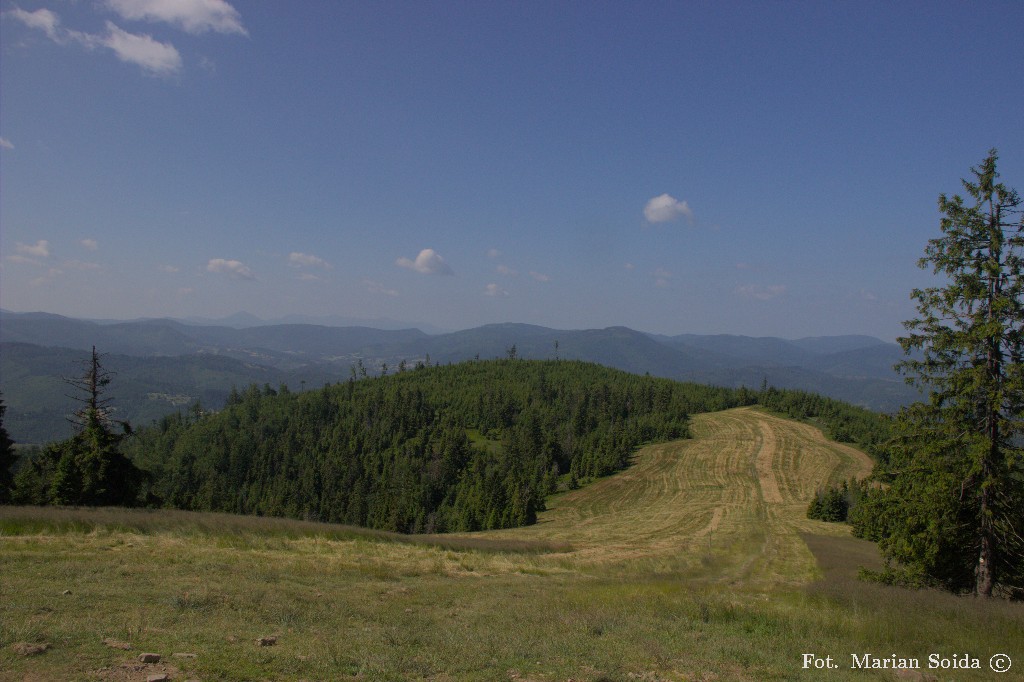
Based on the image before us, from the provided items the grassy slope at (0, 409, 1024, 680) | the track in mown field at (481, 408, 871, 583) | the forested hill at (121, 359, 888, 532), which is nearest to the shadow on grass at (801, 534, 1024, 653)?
the grassy slope at (0, 409, 1024, 680)

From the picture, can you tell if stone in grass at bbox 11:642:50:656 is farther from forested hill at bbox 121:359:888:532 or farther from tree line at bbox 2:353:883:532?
forested hill at bbox 121:359:888:532

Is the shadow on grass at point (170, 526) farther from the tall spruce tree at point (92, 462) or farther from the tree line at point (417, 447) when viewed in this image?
the tree line at point (417, 447)

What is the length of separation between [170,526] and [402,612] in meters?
16.2

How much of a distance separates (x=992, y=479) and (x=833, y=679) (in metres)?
12.0

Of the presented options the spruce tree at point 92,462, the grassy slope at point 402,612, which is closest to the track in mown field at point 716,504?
the grassy slope at point 402,612

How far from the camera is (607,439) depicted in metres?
113

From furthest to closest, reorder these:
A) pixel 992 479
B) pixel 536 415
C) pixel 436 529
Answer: pixel 536 415
pixel 436 529
pixel 992 479

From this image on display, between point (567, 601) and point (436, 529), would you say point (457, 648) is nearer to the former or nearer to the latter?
point (567, 601)

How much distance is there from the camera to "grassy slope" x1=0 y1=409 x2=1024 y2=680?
811 centimetres

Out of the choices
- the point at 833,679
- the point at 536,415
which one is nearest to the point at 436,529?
the point at 536,415

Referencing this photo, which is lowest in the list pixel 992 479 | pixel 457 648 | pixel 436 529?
pixel 436 529

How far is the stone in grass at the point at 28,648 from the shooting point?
6980mm

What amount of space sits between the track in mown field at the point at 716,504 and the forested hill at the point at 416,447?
961 centimetres

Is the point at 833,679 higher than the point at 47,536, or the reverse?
the point at 833,679
